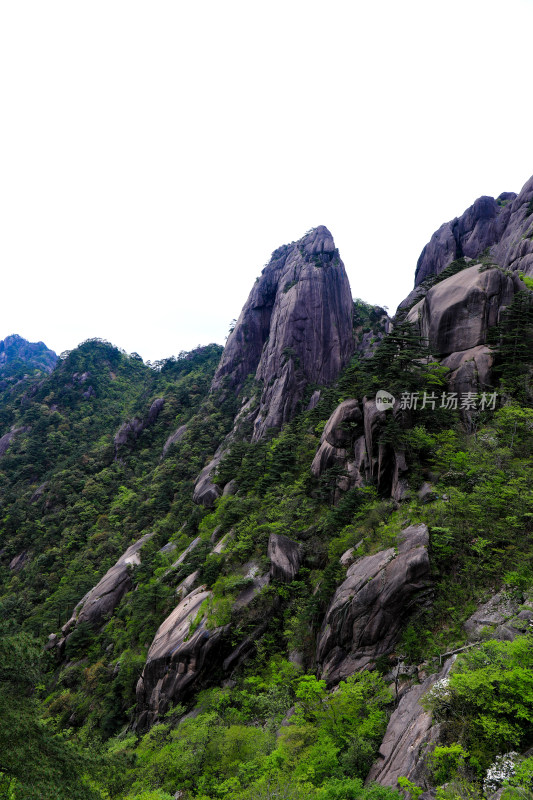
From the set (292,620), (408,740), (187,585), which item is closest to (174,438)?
(187,585)

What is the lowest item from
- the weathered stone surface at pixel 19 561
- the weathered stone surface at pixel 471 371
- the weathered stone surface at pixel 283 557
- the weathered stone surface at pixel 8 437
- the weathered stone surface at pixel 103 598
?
the weathered stone surface at pixel 19 561

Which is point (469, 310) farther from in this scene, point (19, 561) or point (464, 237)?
point (19, 561)

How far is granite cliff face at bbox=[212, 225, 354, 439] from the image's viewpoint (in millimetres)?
47031

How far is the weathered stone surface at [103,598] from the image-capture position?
2998 cm

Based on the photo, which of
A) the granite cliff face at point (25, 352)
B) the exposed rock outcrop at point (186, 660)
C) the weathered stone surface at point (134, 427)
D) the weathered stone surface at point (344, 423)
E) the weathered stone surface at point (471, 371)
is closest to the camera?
the exposed rock outcrop at point (186, 660)

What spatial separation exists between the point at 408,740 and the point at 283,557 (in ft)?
40.0

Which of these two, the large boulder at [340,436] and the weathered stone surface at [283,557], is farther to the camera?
the large boulder at [340,436]

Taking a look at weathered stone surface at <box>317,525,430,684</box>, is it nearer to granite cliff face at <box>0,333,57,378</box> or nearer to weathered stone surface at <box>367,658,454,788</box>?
weathered stone surface at <box>367,658,454,788</box>

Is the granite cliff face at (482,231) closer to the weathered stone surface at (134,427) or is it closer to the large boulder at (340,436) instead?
the large boulder at (340,436)

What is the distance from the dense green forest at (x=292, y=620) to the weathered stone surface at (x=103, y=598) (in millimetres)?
1197

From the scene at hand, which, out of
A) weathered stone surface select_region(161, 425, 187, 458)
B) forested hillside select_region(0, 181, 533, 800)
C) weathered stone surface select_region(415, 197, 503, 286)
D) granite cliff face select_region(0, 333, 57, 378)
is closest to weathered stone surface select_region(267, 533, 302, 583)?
forested hillside select_region(0, 181, 533, 800)

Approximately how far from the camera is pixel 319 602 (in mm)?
16609

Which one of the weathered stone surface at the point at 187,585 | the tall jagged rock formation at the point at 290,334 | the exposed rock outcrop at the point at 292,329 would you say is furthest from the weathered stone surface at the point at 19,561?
the exposed rock outcrop at the point at 292,329

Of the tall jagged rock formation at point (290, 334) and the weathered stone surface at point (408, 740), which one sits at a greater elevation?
the tall jagged rock formation at point (290, 334)
